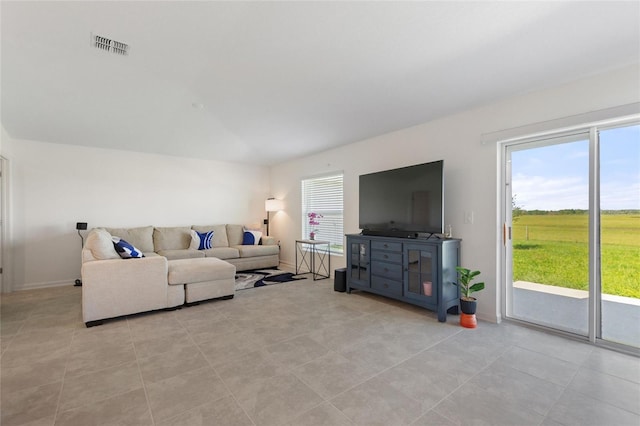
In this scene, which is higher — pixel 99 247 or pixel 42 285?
pixel 99 247

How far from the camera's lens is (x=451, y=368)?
6.76ft

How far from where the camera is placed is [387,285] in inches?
141

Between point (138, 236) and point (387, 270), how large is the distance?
4279 mm

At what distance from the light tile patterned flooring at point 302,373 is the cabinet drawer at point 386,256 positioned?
0.73 m

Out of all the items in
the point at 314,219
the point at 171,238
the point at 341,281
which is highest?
the point at 314,219

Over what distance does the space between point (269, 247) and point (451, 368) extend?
438cm

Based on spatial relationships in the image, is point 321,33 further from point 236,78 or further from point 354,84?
point 236,78

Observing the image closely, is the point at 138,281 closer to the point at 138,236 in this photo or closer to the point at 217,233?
the point at 138,236

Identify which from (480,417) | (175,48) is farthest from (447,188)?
(175,48)

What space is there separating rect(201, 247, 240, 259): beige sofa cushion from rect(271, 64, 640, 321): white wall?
8.10 feet

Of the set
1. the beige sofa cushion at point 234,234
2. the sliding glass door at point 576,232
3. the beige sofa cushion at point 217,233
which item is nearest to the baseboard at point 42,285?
the beige sofa cushion at point 217,233

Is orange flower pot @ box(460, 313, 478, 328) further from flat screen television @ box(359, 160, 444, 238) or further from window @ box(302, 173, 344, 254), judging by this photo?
window @ box(302, 173, 344, 254)

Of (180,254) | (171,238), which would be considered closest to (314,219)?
(180,254)

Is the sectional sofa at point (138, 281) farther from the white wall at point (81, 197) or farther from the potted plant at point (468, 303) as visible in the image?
the potted plant at point (468, 303)
